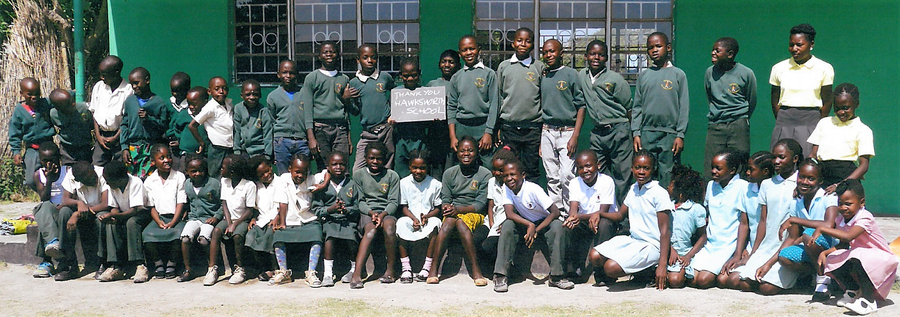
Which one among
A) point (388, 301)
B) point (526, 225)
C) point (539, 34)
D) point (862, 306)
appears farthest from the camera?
point (539, 34)

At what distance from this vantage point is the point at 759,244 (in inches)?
230

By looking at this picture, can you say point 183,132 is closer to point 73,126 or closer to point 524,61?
point 73,126

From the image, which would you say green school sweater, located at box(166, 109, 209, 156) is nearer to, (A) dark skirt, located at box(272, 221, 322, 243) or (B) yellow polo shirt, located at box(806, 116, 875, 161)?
(A) dark skirt, located at box(272, 221, 322, 243)

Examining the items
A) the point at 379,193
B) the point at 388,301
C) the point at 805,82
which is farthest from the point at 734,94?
the point at 388,301

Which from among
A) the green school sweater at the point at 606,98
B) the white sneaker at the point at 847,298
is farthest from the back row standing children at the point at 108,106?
the white sneaker at the point at 847,298

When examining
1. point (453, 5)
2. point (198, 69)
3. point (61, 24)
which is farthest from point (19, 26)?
point (453, 5)

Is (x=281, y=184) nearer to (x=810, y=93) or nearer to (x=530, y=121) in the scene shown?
(x=530, y=121)

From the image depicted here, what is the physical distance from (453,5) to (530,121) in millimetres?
1907

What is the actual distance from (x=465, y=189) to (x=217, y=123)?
7.20ft

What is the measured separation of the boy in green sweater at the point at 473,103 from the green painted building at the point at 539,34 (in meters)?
1.17

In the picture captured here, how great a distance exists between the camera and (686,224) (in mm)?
6051

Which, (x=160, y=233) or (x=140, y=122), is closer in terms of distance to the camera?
(x=160, y=233)

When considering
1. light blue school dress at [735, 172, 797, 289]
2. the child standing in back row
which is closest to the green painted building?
the child standing in back row

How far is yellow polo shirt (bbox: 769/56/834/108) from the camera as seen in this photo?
6.32m
